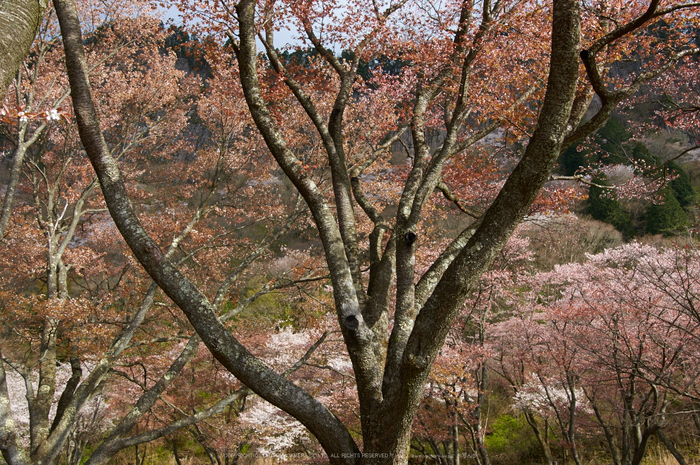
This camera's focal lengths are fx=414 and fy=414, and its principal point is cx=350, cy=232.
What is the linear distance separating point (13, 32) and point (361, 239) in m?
9.91

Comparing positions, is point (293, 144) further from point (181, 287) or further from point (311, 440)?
point (311, 440)

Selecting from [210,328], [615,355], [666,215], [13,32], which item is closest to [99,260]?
[210,328]

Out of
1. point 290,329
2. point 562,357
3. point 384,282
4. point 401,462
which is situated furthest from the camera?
point 290,329

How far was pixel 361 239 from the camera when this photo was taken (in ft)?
37.1

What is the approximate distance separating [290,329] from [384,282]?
1059cm

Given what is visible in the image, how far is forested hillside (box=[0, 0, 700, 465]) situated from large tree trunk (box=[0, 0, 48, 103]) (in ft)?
1.91

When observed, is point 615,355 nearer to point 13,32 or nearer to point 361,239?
point 361,239

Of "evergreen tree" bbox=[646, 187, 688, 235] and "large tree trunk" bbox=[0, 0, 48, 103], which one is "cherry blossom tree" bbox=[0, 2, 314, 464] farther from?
"evergreen tree" bbox=[646, 187, 688, 235]

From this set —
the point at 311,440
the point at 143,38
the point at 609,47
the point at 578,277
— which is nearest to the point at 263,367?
the point at 609,47

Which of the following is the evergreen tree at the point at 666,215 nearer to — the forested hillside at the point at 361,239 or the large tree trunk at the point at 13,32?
the forested hillside at the point at 361,239

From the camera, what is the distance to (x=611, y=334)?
22.3 feet

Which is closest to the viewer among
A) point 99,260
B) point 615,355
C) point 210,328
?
point 210,328

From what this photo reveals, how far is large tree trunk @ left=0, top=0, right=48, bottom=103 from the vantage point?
5.03 ft

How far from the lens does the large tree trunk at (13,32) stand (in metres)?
1.53
